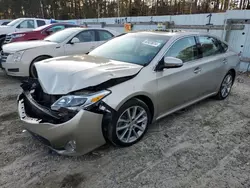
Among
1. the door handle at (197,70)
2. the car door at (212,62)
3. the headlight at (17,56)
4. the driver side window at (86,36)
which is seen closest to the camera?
the door handle at (197,70)

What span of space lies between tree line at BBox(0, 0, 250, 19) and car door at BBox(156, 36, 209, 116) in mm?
12429

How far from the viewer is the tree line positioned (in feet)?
56.7

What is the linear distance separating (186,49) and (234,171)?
1970 millimetres

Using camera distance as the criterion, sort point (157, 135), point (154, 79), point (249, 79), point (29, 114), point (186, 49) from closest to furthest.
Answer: point (29, 114), point (154, 79), point (157, 135), point (186, 49), point (249, 79)

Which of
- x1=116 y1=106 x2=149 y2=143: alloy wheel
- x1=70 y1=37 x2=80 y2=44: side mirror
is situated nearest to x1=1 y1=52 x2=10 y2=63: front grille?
x1=70 y1=37 x2=80 y2=44: side mirror

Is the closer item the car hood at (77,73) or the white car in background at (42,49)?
the car hood at (77,73)

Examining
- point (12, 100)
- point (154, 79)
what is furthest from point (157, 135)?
point (12, 100)

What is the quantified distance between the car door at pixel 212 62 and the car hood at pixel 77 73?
161cm

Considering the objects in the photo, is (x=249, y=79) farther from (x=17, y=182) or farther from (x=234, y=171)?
(x=17, y=182)

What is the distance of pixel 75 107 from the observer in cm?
226

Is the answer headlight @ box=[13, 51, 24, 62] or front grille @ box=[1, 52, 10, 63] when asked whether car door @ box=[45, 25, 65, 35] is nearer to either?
front grille @ box=[1, 52, 10, 63]

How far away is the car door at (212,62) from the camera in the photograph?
12.4 ft

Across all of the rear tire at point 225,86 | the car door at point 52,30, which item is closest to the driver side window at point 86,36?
the car door at point 52,30

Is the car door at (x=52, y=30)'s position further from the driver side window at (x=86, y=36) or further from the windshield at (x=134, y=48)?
the windshield at (x=134, y=48)
